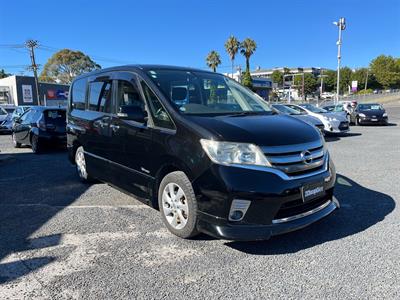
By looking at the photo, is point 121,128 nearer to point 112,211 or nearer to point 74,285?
point 112,211

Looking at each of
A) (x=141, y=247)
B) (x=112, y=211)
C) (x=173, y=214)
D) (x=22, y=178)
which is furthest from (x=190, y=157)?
(x=22, y=178)

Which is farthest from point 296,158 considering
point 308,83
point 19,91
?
point 308,83

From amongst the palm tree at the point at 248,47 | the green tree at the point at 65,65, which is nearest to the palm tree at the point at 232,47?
the palm tree at the point at 248,47

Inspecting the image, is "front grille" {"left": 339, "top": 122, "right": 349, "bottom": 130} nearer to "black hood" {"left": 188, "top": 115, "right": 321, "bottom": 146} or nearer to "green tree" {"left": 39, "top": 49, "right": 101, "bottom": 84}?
"black hood" {"left": 188, "top": 115, "right": 321, "bottom": 146}

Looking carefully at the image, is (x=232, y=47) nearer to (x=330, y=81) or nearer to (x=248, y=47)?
(x=248, y=47)

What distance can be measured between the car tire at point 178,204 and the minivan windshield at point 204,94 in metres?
0.81

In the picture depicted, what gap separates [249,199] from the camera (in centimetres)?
348

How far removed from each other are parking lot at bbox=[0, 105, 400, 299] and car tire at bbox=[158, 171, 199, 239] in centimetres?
15

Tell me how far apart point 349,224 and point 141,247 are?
2.52 meters

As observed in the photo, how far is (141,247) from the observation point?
393cm

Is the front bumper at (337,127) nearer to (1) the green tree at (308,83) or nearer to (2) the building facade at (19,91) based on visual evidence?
(2) the building facade at (19,91)

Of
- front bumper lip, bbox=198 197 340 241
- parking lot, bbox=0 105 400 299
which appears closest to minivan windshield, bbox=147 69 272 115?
front bumper lip, bbox=198 197 340 241

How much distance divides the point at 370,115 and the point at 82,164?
59.9ft

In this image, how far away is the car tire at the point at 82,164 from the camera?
6414 mm
